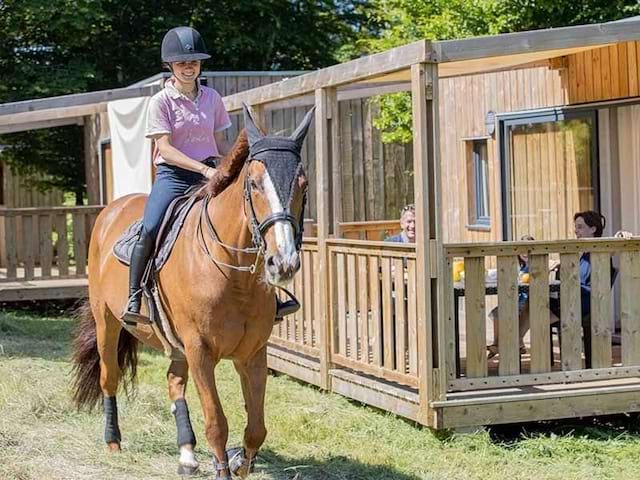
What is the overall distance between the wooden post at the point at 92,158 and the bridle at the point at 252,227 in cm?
1301

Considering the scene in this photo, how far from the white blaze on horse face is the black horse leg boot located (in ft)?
4.98

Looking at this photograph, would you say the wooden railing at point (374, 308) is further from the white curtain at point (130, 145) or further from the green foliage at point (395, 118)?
the green foliage at point (395, 118)

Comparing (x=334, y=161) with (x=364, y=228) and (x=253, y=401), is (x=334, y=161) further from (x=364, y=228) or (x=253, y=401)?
(x=364, y=228)

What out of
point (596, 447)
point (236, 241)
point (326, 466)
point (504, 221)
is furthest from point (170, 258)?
point (504, 221)

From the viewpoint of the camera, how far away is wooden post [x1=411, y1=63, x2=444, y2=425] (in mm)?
6871

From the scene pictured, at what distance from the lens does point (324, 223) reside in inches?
344

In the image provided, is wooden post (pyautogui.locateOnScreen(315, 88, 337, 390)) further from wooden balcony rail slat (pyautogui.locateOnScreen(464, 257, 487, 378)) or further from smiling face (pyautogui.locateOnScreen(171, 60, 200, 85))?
smiling face (pyautogui.locateOnScreen(171, 60, 200, 85))

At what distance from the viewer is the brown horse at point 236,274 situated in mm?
4859

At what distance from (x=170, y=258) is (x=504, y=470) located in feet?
8.19

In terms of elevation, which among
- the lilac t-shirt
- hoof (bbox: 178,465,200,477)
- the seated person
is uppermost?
the lilac t-shirt

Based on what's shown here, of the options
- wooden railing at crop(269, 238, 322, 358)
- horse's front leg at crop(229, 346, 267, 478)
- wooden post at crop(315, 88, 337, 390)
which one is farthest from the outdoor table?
horse's front leg at crop(229, 346, 267, 478)

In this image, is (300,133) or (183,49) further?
(183,49)

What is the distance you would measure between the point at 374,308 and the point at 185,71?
8.67ft

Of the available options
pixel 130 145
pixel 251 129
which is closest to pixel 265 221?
pixel 251 129
